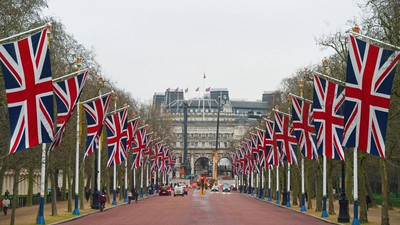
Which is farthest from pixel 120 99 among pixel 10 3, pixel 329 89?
pixel 10 3

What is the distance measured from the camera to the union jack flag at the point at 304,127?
51.2m

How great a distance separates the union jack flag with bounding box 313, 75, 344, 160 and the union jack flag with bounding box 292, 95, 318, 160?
5.73 metres

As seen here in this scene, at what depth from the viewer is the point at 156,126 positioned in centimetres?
13738

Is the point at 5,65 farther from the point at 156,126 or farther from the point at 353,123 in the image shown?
the point at 156,126

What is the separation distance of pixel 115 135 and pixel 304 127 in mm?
15873

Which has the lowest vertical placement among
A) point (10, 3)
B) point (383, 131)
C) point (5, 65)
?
point (383, 131)

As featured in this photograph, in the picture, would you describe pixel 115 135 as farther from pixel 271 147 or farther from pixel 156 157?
pixel 156 157

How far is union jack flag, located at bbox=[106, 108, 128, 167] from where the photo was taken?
201 ft

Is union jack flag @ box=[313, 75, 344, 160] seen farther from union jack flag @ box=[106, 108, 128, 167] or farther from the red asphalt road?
union jack flag @ box=[106, 108, 128, 167]

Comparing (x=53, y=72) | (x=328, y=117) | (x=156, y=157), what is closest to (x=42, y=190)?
(x=53, y=72)

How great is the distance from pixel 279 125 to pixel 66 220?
20486 millimetres

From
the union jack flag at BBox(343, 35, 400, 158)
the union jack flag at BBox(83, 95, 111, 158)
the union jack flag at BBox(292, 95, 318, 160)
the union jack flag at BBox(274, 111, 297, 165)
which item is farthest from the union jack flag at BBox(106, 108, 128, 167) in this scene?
the union jack flag at BBox(343, 35, 400, 158)

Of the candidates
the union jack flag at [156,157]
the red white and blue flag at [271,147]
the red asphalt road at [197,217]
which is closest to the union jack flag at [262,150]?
the red white and blue flag at [271,147]

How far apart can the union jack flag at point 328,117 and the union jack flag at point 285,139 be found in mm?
14354
